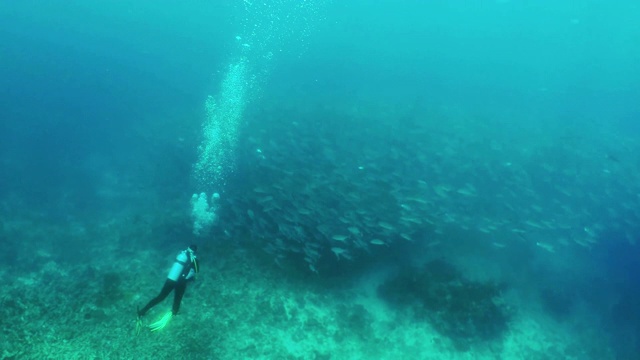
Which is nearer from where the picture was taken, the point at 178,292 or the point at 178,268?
the point at 178,268

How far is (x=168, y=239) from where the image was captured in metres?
13.0

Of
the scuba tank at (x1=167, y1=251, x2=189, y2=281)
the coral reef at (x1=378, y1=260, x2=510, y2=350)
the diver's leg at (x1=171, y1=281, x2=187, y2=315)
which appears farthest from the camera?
the coral reef at (x1=378, y1=260, x2=510, y2=350)

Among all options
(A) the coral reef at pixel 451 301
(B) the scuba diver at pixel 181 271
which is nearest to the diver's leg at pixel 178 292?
(B) the scuba diver at pixel 181 271

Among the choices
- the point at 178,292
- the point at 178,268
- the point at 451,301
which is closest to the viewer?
the point at 178,268

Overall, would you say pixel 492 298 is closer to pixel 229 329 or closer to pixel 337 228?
pixel 337 228

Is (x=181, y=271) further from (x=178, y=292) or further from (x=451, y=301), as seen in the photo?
(x=451, y=301)

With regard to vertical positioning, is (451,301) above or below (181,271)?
below

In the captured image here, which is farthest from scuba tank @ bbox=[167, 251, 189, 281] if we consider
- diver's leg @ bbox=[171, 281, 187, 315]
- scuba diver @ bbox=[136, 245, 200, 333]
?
diver's leg @ bbox=[171, 281, 187, 315]

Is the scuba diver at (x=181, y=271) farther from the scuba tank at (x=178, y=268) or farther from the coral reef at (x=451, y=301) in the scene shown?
the coral reef at (x=451, y=301)

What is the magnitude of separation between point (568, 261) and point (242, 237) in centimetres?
1385

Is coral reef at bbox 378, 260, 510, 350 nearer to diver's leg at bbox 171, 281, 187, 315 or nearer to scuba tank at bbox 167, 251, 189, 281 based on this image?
diver's leg at bbox 171, 281, 187, 315

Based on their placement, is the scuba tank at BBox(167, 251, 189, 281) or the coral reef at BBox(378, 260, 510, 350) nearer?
the scuba tank at BBox(167, 251, 189, 281)

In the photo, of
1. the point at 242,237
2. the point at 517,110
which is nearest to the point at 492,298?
the point at 242,237

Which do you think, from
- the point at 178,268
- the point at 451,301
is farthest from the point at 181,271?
the point at 451,301
